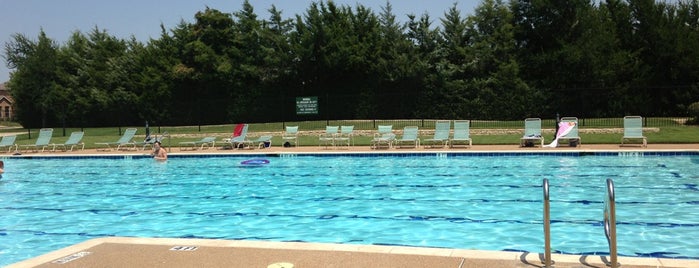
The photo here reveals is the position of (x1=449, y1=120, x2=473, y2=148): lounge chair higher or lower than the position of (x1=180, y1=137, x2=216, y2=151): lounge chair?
higher

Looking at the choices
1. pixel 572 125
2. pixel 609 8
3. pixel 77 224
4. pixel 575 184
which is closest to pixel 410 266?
pixel 77 224

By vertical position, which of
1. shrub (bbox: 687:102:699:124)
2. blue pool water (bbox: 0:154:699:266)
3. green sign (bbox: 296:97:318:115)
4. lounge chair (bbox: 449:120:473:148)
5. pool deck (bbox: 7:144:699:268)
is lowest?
blue pool water (bbox: 0:154:699:266)

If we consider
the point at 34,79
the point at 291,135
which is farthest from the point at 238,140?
the point at 34,79

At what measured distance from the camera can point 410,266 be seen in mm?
4633

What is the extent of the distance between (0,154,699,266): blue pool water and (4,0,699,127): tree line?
1530 centimetres

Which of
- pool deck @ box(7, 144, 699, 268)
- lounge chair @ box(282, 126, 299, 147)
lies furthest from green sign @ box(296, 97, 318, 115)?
pool deck @ box(7, 144, 699, 268)

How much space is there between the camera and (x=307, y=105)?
97.3ft

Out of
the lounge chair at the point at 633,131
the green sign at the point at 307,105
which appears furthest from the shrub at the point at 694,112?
the green sign at the point at 307,105

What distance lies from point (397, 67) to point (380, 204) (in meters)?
23.5

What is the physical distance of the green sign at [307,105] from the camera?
29453 mm

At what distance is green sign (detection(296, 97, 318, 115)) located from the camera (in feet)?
96.6

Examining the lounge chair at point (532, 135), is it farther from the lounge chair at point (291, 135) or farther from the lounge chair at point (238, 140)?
the lounge chair at point (238, 140)

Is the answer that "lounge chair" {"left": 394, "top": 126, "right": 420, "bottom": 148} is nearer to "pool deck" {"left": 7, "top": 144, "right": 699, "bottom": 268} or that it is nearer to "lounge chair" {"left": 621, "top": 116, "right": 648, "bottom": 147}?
"lounge chair" {"left": 621, "top": 116, "right": 648, "bottom": 147}

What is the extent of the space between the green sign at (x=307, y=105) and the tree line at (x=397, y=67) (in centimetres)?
271
